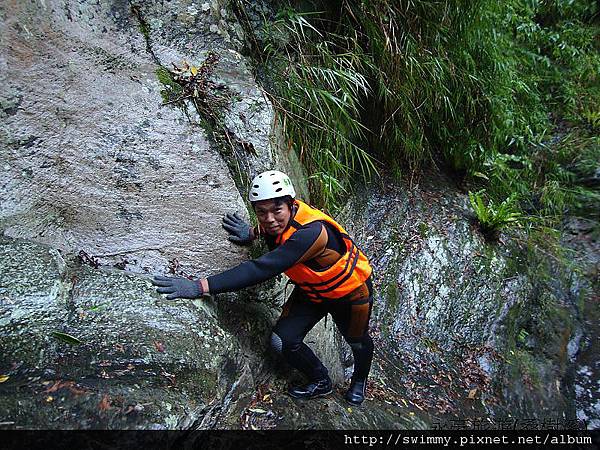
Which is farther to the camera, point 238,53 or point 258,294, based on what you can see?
point 238,53

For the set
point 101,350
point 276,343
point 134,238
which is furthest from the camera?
point 276,343

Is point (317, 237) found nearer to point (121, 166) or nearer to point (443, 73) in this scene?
point (121, 166)

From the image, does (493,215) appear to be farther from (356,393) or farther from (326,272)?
(326,272)

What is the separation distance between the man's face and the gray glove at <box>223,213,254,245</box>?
1.31 feet

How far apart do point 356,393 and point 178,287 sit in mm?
1830

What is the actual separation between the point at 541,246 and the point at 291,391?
5.06 metres

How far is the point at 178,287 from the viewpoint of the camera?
9.18 feet

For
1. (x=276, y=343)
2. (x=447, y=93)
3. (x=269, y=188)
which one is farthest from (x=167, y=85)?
(x=447, y=93)

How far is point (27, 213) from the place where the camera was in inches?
115

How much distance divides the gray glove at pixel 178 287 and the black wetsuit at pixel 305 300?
0.11m

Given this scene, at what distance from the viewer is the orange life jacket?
2898mm

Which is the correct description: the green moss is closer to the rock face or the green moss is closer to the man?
the rock face

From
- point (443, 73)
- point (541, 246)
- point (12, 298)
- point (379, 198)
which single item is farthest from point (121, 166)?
point (541, 246)

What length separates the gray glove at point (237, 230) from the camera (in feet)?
10.6
